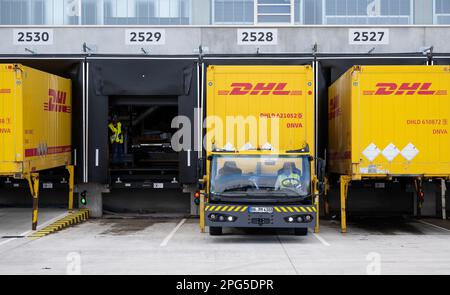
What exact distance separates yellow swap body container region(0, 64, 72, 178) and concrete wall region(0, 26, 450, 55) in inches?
114

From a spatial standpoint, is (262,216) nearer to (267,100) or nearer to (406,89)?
(267,100)

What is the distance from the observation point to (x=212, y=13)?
19.5 meters

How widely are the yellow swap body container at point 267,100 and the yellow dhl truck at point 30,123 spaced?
4142 millimetres

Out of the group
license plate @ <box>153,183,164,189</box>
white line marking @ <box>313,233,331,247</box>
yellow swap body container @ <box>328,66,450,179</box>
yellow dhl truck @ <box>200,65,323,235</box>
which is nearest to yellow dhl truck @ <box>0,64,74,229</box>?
license plate @ <box>153,183,164,189</box>

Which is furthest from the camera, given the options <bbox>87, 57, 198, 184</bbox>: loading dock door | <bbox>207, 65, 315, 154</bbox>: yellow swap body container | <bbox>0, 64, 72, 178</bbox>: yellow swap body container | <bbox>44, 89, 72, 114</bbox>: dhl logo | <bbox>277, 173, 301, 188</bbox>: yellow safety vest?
<bbox>87, 57, 198, 184</bbox>: loading dock door

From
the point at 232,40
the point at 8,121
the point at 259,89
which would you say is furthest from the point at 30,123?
the point at 232,40

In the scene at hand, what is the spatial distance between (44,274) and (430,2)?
15419mm

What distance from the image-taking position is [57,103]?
52.6 feet

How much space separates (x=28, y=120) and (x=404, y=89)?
8.42 meters

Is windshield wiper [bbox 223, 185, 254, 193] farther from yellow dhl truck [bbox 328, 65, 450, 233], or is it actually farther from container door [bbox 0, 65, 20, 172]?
container door [bbox 0, 65, 20, 172]

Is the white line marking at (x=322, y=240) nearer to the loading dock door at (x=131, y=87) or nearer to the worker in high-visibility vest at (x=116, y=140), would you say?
the loading dock door at (x=131, y=87)

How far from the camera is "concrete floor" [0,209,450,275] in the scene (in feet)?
31.4

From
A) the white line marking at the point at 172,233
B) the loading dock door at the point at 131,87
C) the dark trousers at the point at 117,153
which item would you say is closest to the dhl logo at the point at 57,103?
the loading dock door at the point at 131,87
